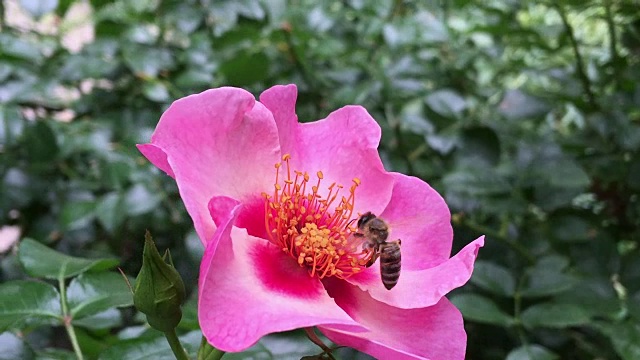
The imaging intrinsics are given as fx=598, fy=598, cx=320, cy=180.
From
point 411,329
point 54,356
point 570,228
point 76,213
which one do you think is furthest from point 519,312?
point 76,213

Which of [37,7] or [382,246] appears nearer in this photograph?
[382,246]

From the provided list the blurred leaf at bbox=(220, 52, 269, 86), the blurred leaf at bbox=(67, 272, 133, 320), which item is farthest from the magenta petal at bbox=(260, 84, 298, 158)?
the blurred leaf at bbox=(220, 52, 269, 86)

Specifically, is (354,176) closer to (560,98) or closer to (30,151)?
(560,98)

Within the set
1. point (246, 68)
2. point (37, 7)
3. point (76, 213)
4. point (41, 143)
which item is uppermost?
point (37, 7)

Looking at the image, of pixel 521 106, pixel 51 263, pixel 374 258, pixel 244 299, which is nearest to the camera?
pixel 244 299

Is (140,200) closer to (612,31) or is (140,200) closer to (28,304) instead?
(28,304)

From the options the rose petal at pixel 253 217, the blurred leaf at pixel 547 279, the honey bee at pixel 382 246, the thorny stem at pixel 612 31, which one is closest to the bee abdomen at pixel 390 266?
A: the honey bee at pixel 382 246

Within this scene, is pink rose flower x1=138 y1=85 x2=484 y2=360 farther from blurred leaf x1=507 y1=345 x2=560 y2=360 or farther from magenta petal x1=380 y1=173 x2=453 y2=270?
blurred leaf x1=507 y1=345 x2=560 y2=360

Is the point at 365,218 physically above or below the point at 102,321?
above
